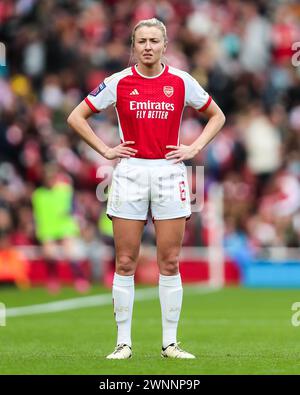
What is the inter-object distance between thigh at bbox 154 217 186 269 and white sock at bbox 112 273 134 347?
303 mm

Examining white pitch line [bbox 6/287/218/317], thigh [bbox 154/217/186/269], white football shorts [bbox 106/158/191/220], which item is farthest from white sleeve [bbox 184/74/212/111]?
white pitch line [bbox 6/287/218/317]

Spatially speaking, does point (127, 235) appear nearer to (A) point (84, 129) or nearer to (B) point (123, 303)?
(B) point (123, 303)

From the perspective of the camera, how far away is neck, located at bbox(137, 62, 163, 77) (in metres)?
9.36

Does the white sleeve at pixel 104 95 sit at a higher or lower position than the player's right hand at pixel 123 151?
higher

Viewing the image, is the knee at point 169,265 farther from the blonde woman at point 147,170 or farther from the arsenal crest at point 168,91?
the arsenal crest at point 168,91

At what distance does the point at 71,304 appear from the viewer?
674 inches

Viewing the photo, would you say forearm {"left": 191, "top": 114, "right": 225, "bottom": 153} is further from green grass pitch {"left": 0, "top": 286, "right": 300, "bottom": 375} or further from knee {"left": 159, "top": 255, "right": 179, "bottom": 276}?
green grass pitch {"left": 0, "top": 286, "right": 300, "bottom": 375}

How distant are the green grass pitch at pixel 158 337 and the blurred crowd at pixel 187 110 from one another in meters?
2.62

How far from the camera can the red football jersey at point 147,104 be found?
930cm

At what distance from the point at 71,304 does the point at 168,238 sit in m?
7.91

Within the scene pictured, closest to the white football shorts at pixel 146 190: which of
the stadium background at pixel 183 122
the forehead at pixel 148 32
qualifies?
the forehead at pixel 148 32

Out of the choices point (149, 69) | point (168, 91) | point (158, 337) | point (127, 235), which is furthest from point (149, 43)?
Result: point (158, 337)

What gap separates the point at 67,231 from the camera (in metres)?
20.3
